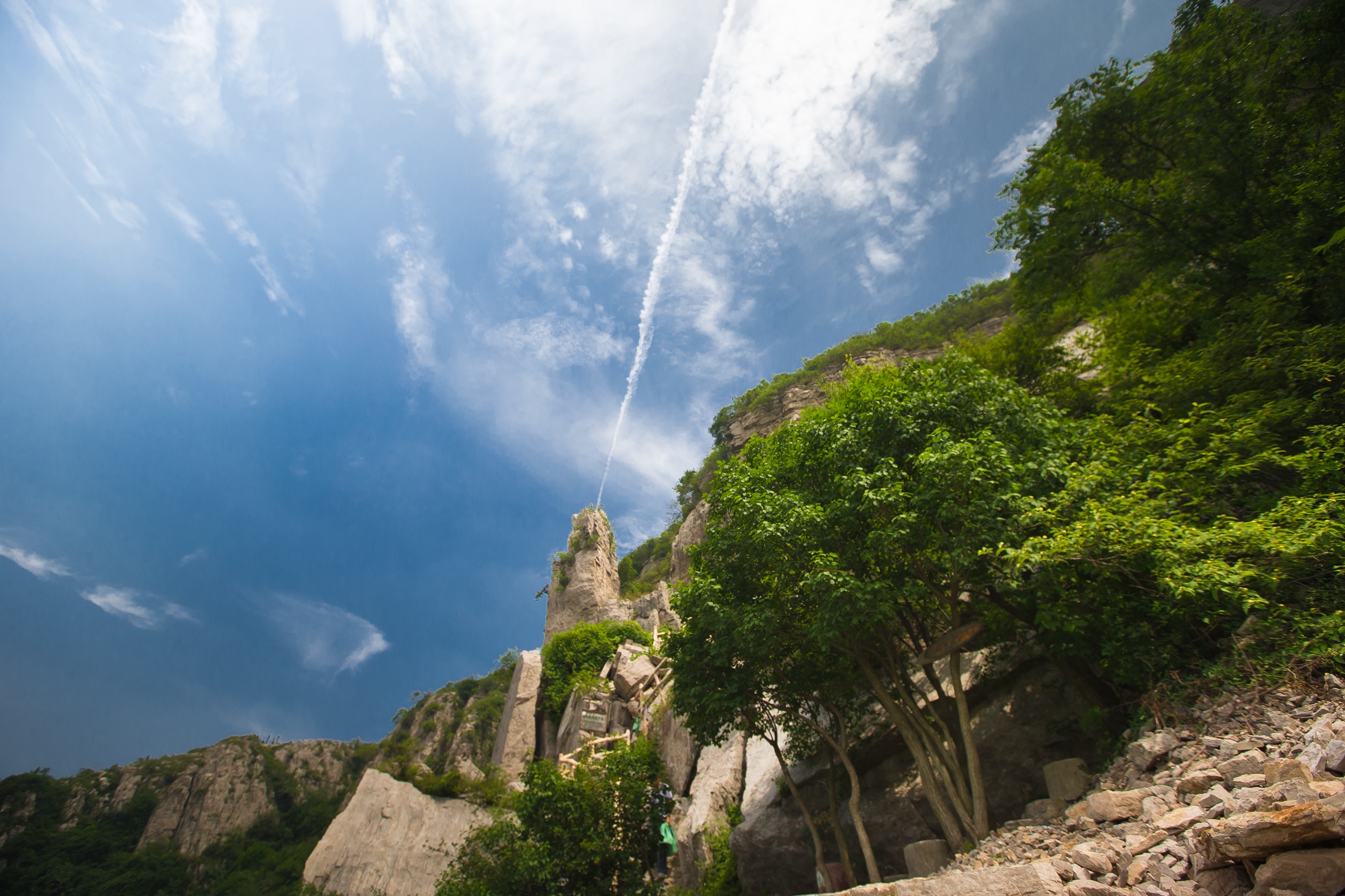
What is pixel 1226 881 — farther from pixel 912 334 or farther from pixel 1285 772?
pixel 912 334

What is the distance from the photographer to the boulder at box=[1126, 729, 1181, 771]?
674cm

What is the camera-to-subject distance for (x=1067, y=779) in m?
8.32

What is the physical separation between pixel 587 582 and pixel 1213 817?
45613 mm

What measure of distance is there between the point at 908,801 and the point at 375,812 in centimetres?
1898

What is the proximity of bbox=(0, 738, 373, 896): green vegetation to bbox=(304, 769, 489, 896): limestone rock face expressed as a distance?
24.5m

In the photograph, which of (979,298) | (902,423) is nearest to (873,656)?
(902,423)

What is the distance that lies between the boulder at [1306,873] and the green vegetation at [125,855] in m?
49.1

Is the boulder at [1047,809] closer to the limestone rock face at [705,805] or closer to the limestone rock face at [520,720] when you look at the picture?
the limestone rock face at [705,805]

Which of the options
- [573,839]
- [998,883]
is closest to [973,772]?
[998,883]

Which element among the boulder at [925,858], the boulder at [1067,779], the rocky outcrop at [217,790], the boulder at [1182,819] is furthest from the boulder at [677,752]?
the rocky outcrop at [217,790]

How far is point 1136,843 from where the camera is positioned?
16.2 feet

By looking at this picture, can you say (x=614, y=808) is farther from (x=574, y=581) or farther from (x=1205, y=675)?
(x=574, y=581)

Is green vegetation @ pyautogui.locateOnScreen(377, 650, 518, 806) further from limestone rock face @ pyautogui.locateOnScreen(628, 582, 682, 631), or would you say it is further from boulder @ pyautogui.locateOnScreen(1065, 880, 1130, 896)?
boulder @ pyautogui.locateOnScreen(1065, 880, 1130, 896)

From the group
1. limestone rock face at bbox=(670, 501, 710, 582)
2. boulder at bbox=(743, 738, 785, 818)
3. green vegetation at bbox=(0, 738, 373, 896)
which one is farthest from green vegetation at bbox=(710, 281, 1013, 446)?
green vegetation at bbox=(0, 738, 373, 896)
